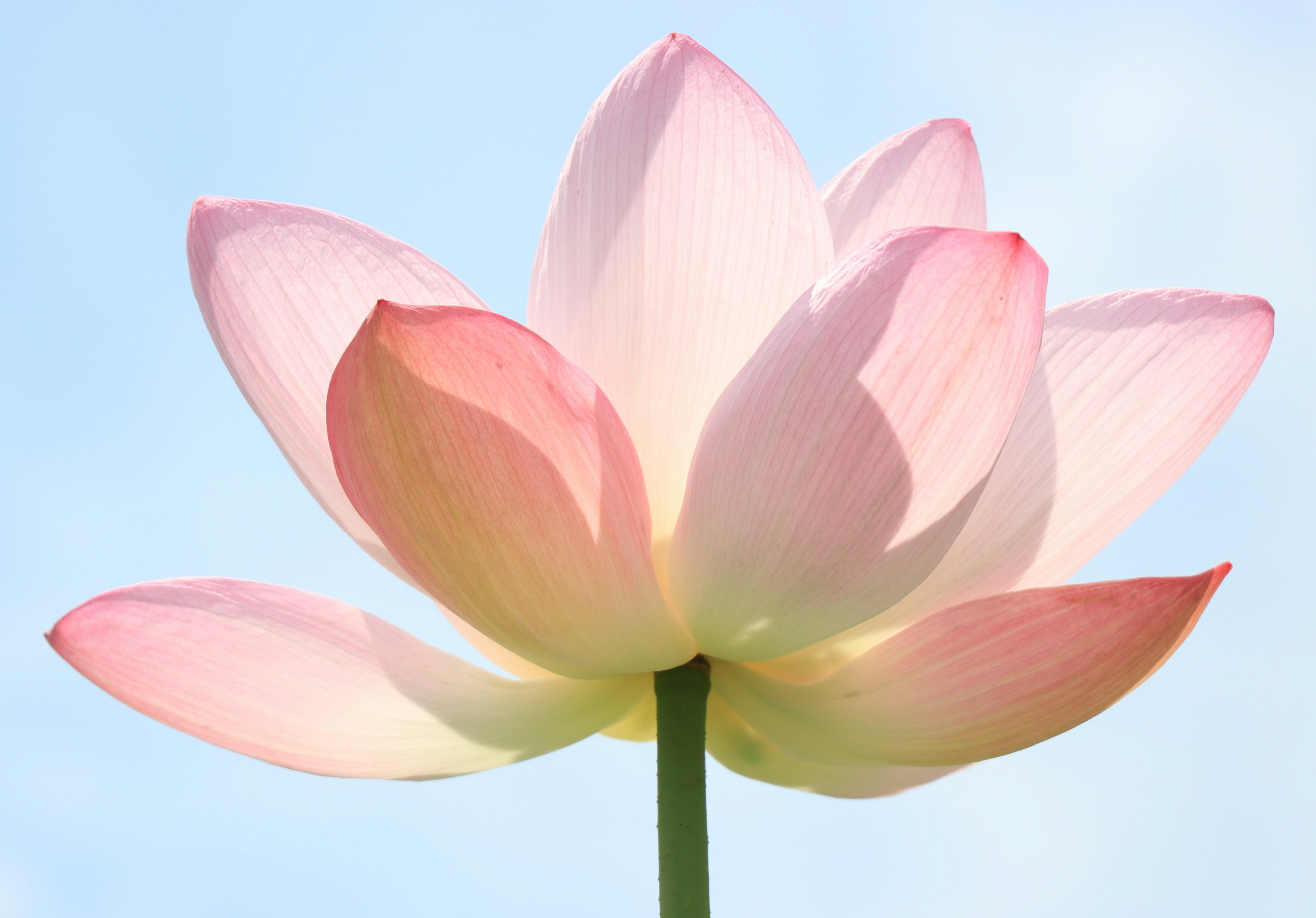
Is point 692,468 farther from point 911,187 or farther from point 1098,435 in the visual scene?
point 911,187

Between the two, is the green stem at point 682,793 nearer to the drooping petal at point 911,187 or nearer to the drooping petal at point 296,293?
the drooping petal at point 296,293

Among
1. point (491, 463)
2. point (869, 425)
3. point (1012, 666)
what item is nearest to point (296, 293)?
point (491, 463)

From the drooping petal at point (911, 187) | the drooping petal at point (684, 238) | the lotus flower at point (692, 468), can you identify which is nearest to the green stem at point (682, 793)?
the lotus flower at point (692, 468)

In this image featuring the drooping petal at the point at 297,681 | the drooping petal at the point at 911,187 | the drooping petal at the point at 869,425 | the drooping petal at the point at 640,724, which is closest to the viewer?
the drooping petal at the point at 869,425

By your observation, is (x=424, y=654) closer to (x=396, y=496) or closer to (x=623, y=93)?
(x=396, y=496)

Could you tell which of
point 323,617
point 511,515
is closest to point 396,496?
point 511,515

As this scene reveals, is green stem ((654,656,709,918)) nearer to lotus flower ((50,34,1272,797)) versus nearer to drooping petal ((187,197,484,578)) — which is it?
lotus flower ((50,34,1272,797))
